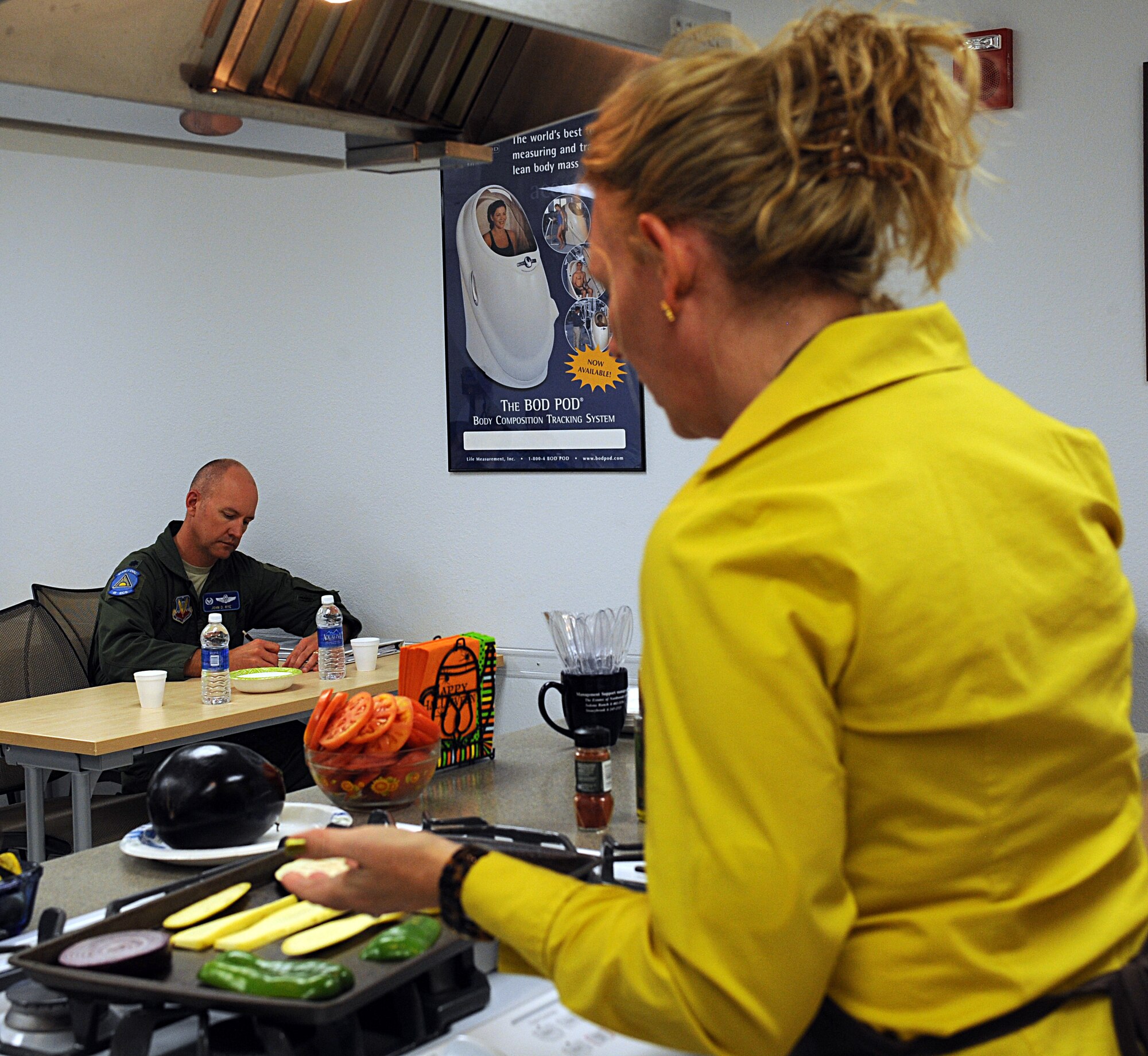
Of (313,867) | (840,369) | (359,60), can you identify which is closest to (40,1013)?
(313,867)

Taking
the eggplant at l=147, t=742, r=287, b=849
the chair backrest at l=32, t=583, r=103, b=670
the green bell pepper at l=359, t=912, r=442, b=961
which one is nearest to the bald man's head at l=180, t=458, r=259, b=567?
the chair backrest at l=32, t=583, r=103, b=670

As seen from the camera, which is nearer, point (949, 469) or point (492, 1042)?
point (949, 469)

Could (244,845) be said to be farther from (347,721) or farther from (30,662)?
(30,662)

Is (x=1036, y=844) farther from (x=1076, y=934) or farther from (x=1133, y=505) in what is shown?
(x=1133, y=505)

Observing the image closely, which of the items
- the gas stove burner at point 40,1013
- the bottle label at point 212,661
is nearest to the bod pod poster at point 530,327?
the bottle label at point 212,661

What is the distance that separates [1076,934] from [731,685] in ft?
1.02

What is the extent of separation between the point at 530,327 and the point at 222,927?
2.92m

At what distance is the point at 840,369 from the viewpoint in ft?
2.82

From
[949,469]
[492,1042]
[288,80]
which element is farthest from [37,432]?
[949,469]

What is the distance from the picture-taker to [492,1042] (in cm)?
112

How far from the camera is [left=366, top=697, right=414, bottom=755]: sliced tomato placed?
172cm

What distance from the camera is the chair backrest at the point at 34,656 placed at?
12.2ft

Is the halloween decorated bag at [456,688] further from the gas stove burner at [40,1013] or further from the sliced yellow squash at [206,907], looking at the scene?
the gas stove burner at [40,1013]

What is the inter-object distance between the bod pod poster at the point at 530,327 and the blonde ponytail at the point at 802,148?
2835 millimetres
